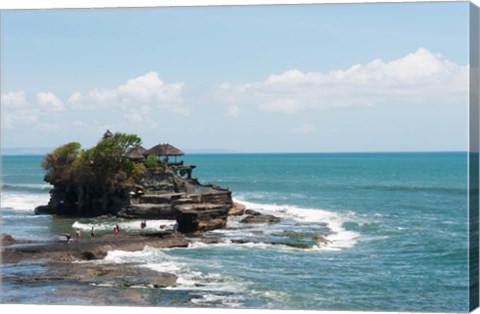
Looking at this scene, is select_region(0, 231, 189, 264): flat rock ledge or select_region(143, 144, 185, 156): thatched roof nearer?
select_region(0, 231, 189, 264): flat rock ledge

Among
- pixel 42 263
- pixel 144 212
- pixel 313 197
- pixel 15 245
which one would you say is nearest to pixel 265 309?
pixel 42 263

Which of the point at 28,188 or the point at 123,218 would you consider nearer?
the point at 123,218

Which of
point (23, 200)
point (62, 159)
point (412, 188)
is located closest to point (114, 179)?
point (62, 159)

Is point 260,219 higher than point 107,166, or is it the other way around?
point 107,166

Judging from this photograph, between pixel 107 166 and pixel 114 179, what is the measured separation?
1.50 meters

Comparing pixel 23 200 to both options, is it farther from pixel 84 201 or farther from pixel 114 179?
pixel 114 179

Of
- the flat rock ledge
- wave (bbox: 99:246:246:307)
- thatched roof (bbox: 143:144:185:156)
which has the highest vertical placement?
thatched roof (bbox: 143:144:185:156)

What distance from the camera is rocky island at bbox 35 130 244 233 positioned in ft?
174

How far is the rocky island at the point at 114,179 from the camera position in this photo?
2087 inches

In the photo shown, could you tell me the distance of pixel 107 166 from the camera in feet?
178

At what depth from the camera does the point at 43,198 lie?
67.0 metres

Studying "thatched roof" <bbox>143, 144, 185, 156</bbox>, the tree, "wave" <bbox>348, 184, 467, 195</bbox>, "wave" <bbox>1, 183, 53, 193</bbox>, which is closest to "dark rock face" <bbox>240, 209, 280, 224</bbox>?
"thatched roof" <bbox>143, 144, 185, 156</bbox>

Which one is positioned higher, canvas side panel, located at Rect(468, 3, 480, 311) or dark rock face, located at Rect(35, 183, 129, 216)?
canvas side panel, located at Rect(468, 3, 480, 311)

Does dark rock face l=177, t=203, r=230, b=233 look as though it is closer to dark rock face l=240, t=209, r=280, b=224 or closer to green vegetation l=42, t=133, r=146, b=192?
dark rock face l=240, t=209, r=280, b=224
